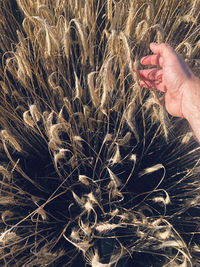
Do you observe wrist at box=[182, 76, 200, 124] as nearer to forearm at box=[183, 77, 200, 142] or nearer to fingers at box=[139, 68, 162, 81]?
forearm at box=[183, 77, 200, 142]

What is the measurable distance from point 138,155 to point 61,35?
73 cm

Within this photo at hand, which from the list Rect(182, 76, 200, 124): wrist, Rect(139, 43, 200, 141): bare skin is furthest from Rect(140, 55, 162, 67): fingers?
Rect(182, 76, 200, 124): wrist

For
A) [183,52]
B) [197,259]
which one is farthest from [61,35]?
[197,259]

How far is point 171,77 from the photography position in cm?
99

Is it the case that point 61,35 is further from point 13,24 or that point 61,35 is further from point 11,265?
point 11,265

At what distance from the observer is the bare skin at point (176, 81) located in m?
0.96

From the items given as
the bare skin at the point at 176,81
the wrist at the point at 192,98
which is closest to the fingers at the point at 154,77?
the bare skin at the point at 176,81

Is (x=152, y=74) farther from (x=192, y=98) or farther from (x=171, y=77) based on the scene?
(x=192, y=98)

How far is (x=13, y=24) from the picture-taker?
1.23m

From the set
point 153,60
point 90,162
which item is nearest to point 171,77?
point 153,60

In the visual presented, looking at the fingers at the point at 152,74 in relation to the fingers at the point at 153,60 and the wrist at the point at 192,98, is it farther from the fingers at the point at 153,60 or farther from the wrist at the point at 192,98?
the wrist at the point at 192,98

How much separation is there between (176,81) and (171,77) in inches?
1.1

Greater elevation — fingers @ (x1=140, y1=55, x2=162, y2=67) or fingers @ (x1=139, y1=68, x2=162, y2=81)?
fingers @ (x1=140, y1=55, x2=162, y2=67)

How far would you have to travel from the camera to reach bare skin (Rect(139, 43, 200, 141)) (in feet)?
3.14
